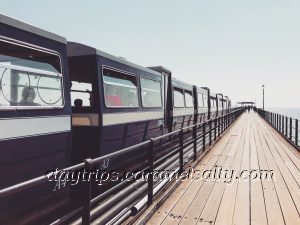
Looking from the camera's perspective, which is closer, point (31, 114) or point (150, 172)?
point (31, 114)

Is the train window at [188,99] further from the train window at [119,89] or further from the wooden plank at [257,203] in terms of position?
the wooden plank at [257,203]

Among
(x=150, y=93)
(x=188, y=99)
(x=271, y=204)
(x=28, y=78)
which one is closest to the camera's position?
(x=28, y=78)

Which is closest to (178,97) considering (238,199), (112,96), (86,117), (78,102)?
(112,96)

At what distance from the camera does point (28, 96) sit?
4.86 m

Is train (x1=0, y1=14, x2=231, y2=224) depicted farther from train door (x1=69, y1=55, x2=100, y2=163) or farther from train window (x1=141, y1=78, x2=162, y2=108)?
train window (x1=141, y1=78, x2=162, y2=108)

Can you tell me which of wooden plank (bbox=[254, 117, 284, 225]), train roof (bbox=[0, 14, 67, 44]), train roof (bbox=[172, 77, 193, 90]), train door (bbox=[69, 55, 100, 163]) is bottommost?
wooden plank (bbox=[254, 117, 284, 225])

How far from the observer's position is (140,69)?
9.89m

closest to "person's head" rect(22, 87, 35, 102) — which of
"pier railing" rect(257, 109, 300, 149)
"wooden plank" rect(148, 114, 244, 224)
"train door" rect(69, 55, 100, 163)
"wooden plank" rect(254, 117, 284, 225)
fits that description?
"train door" rect(69, 55, 100, 163)

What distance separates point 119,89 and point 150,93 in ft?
9.42

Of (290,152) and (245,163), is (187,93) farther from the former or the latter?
(245,163)

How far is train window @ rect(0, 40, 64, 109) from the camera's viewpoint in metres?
4.46

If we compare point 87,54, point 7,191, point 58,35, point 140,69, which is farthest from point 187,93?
point 7,191

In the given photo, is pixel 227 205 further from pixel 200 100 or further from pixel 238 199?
pixel 200 100

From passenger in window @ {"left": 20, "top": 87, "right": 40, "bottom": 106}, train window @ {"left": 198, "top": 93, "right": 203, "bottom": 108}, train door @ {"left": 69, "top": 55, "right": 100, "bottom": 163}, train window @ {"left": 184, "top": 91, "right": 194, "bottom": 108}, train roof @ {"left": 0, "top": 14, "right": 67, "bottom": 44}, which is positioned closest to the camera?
train roof @ {"left": 0, "top": 14, "right": 67, "bottom": 44}
